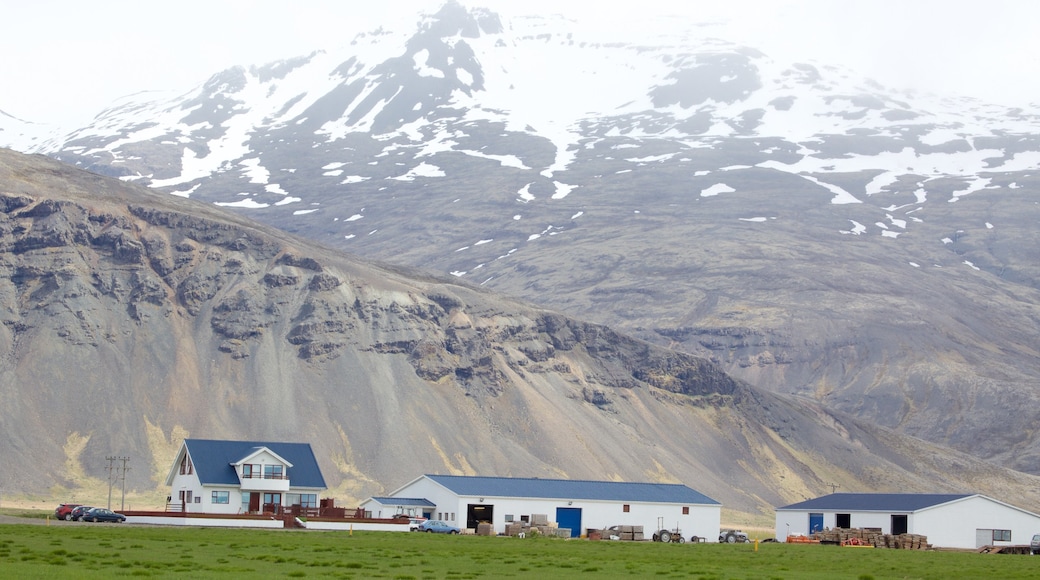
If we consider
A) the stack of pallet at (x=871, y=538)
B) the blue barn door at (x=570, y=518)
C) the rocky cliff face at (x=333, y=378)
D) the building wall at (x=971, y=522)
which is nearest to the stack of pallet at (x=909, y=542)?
the stack of pallet at (x=871, y=538)

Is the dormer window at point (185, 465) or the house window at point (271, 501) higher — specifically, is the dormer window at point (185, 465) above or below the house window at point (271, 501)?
above

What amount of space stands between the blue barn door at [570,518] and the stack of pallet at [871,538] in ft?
46.9

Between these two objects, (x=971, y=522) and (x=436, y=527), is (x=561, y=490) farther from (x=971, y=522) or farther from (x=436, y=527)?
(x=971, y=522)

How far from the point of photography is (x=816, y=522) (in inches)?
3265

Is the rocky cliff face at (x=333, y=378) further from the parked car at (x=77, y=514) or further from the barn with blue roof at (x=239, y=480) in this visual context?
the parked car at (x=77, y=514)

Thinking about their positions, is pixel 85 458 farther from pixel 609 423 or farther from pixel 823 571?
pixel 823 571

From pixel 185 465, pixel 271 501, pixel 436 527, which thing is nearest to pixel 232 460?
pixel 185 465

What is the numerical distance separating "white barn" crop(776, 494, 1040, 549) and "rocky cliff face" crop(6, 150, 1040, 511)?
4106 centimetres

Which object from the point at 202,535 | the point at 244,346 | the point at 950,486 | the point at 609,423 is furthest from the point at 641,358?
the point at 202,535

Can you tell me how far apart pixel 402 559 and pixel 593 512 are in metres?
39.0

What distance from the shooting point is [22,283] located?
121938mm

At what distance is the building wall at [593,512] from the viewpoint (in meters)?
76.6

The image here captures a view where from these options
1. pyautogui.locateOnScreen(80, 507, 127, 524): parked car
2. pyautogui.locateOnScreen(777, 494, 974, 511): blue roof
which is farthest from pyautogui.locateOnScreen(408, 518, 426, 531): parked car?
pyautogui.locateOnScreen(777, 494, 974, 511): blue roof

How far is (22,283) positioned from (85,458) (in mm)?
27829
